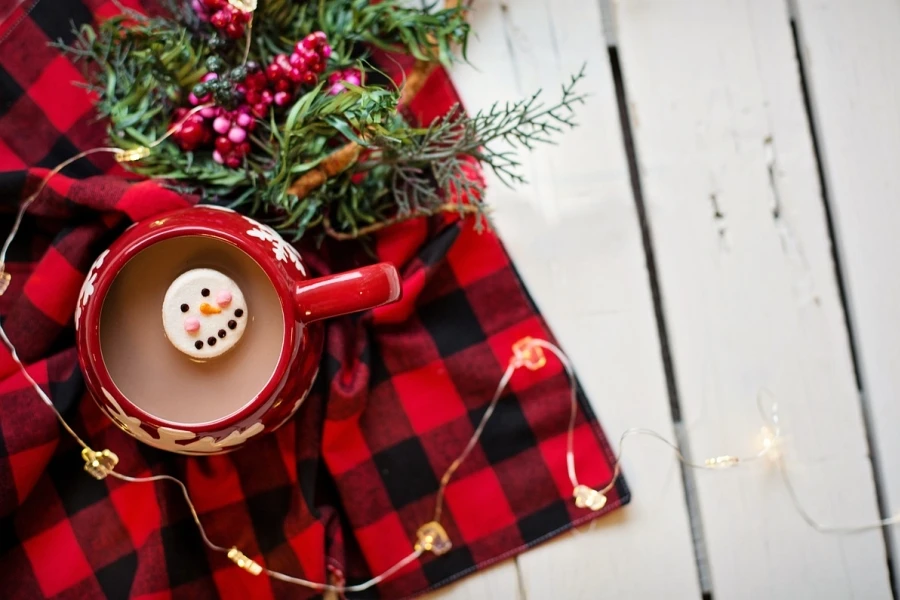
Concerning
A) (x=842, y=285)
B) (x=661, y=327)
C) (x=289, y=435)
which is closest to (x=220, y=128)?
(x=289, y=435)

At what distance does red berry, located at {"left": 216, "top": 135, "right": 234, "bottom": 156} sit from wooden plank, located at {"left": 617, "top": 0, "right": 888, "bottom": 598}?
380mm

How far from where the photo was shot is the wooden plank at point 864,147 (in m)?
0.73

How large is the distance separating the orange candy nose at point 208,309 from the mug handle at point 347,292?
0.19 ft

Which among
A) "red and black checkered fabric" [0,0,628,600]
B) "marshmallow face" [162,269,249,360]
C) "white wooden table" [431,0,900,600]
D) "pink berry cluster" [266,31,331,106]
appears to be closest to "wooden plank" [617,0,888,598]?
"white wooden table" [431,0,900,600]

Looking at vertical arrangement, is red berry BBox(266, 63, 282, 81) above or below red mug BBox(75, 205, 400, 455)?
above

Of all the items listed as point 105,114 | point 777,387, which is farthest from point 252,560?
point 777,387

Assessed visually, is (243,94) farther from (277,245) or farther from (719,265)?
(719,265)

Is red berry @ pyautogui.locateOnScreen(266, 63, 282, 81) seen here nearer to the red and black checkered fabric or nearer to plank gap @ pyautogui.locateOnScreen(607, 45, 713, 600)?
the red and black checkered fabric

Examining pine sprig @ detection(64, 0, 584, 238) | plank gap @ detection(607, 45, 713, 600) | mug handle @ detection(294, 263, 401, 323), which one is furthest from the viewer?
plank gap @ detection(607, 45, 713, 600)

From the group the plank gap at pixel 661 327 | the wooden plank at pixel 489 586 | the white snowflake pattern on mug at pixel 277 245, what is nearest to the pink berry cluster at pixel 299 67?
the white snowflake pattern on mug at pixel 277 245

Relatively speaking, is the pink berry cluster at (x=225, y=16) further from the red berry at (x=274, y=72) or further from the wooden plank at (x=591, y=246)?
the wooden plank at (x=591, y=246)

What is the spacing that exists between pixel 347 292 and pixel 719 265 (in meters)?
0.39

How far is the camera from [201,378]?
56 cm

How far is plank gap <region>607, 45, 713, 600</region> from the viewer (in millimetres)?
719
